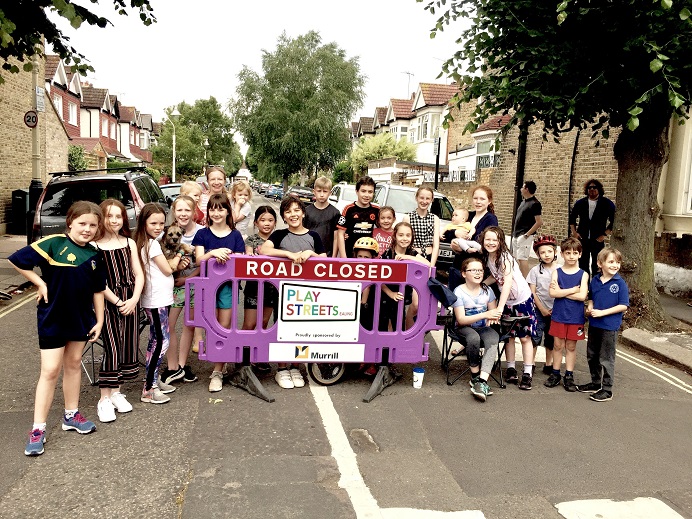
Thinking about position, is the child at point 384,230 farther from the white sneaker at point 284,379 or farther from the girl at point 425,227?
the white sneaker at point 284,379

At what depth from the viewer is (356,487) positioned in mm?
3504

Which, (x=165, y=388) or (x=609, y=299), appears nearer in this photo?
(x=165, y=388)

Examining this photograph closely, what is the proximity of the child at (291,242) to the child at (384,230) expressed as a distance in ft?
3.11

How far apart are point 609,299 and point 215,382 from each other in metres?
3.69

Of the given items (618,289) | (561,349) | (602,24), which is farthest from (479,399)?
(602,24)

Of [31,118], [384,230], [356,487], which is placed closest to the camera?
[356,487]

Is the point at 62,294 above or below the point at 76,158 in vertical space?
below

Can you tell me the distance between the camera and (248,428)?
14.2 feet

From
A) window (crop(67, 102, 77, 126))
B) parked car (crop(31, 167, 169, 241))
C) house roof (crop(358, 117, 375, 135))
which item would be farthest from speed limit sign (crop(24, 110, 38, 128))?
house roof (crop(358, 117, 375, 135))

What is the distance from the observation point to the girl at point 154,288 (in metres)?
4.69

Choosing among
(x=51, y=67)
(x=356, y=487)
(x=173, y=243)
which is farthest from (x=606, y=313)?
(x=51, y=67)

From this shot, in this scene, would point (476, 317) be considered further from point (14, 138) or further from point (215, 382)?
point (14, 138)

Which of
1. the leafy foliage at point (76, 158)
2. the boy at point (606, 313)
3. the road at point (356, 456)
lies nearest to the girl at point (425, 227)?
the road at point (356, 456)

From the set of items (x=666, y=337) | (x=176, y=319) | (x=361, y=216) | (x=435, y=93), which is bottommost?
(x=666, y=337)
